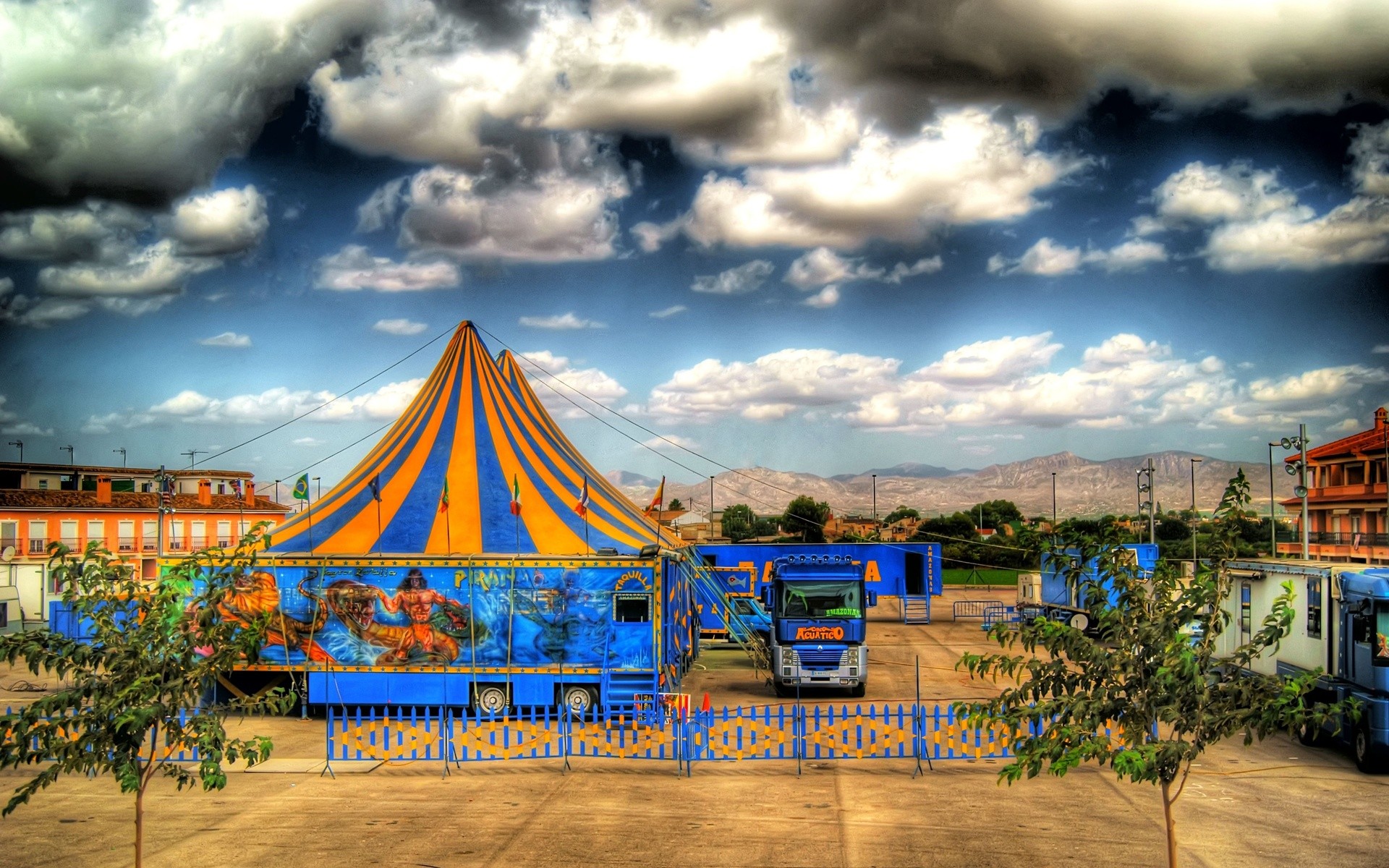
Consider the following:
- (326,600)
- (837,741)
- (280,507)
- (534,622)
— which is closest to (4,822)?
(326,600)

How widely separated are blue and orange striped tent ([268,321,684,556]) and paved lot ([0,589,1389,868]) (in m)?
6.88

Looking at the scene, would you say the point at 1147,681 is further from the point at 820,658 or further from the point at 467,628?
the point at 467,628

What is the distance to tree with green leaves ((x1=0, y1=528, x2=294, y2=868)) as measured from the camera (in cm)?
895

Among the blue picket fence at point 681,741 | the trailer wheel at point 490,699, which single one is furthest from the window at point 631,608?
the trailer wheel at point 490,699

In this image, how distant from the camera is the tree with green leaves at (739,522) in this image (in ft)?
352

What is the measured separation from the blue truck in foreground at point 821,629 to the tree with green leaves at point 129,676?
13.4 m

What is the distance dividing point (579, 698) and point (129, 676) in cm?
1108

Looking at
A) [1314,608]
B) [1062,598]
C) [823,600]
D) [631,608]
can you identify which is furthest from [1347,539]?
[631,608]

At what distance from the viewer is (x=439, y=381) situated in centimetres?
2522

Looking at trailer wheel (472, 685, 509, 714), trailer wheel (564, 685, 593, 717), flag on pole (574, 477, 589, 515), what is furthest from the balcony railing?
trailer wheel (472, 685, 509, 714)

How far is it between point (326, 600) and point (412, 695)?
8.08 feet

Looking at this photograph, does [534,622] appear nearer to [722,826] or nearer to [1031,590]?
[722,826]

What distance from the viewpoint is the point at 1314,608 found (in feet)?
57.4

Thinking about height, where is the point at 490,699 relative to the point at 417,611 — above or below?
below
